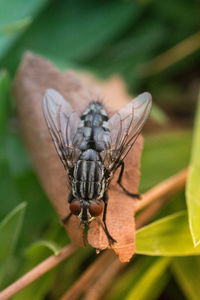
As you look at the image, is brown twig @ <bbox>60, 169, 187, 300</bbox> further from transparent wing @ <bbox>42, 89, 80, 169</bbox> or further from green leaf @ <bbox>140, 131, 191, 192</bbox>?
transparent wing @ <bbox>42, 89, 80, 169</bbox>

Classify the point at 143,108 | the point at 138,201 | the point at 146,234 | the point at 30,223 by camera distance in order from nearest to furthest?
the point at 146,234, the point at 138,201, the point at 143,108, the point at 30,223

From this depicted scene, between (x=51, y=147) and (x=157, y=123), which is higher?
(x=51, y=147)

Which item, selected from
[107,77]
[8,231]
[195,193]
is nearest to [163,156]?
[195,193]

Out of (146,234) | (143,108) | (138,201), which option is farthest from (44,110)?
(146,234)

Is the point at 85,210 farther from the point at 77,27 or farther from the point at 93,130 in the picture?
the point at 77,27

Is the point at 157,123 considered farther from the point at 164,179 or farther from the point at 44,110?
the point at 44,110

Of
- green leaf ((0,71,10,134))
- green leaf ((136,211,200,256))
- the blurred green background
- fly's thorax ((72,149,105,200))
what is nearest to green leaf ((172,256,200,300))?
the blurred green background
